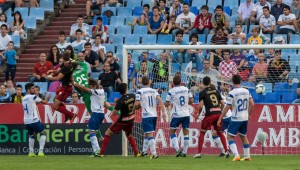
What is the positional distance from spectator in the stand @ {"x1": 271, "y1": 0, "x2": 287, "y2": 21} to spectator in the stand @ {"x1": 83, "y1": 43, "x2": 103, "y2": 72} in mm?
5621

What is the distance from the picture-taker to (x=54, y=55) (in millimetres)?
34969

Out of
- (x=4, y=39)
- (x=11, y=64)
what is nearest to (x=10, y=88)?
(x=11, y=64)

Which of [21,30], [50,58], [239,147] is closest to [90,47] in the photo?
[50,58]

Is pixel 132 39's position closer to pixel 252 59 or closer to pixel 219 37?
pixel 219 37

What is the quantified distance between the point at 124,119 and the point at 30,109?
2.95 m

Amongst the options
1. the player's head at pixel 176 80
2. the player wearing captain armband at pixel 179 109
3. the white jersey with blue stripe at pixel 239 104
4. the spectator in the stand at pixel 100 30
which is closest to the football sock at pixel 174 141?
the player wearing captain armband at pixel 179 109

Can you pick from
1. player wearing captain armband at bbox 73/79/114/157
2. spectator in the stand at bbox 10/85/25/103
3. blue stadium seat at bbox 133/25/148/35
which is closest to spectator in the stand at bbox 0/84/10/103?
spectator in the stand at bbox 10/85/25/103

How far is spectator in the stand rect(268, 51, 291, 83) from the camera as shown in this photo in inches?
1218

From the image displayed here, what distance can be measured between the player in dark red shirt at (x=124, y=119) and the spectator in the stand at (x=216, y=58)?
3627 millimetres

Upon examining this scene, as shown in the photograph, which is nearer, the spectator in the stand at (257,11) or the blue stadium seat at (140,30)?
the spectator in the stand at (257,11)

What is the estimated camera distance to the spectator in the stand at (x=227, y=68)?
1222 inches

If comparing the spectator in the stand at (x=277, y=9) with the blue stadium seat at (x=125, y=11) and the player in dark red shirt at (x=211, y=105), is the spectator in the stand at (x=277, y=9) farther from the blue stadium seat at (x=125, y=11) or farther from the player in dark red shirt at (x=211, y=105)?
the player in dark red shirt at (x=211, y=105)

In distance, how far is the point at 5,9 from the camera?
38938mm

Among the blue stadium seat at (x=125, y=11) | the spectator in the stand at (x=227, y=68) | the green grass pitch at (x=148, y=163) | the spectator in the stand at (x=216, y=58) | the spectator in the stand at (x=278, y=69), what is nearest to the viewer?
the green grass pitch at (x=148, y=163)
